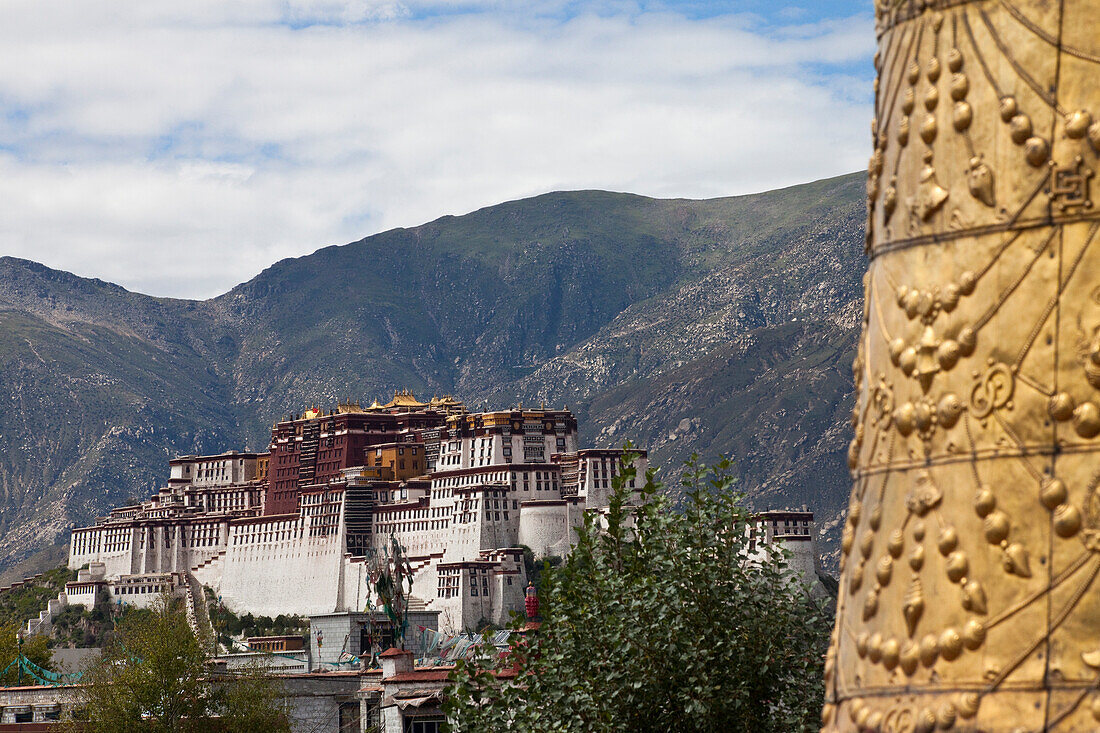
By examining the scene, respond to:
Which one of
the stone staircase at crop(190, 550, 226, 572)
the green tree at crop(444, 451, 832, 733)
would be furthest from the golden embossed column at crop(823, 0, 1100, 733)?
the stone staircase at crop(190, 550, 226, 572)

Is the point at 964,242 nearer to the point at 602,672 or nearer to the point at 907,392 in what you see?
the point at 907,392

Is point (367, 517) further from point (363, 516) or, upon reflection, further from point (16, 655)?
point (16, 655)

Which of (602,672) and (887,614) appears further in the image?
(602,672)

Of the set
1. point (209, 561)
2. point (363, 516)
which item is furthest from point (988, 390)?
point (209, 561)

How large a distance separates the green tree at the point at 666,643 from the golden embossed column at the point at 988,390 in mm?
14912

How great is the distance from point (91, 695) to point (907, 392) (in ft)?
209

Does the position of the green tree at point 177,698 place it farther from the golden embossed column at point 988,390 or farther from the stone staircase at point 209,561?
the stone staircase at point 209,561

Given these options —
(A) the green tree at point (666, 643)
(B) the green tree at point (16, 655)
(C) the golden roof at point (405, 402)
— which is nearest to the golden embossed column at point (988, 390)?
(A) the green tree at point (666, 643)

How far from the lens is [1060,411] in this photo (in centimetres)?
528

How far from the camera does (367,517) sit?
462 ft

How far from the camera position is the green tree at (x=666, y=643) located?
73.4 ft

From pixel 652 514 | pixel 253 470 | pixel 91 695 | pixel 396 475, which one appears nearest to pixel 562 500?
pixel 396 475

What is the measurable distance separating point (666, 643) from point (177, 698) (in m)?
45.0

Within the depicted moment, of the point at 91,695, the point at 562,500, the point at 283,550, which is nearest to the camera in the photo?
the point at 91,695
